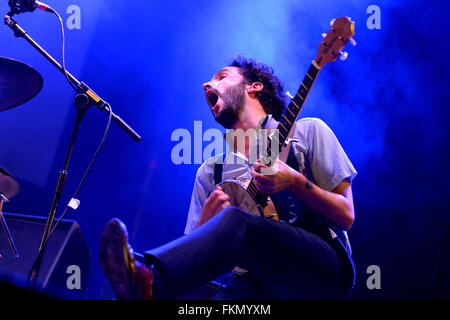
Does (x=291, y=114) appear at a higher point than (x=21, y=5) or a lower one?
lower

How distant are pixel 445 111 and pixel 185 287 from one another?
2646 millimetres

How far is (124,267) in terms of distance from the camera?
3.69 ft

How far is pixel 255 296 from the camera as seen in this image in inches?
70.0

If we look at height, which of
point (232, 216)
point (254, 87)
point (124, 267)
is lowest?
point (124, 267)

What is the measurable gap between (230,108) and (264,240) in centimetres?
121

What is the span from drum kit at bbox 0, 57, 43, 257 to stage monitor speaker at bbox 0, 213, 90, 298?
1.04ft

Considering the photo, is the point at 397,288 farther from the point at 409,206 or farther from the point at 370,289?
the point at 409,206

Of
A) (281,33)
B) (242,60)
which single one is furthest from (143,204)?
(281,33)

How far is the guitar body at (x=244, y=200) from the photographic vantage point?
1805 millimetres

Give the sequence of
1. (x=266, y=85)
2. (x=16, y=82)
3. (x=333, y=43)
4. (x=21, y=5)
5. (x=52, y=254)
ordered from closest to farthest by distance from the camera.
Result: (x=333, y=43) → (x=16, y=82) → (x=21, y=5) → (x=52, y=254) → (x=266, y=85)

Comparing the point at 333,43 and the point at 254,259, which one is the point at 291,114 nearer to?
the point at 333,43

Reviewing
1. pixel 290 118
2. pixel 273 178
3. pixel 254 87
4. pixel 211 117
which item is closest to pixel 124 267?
pixel 273 178

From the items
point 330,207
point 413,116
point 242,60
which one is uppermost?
point 242,60

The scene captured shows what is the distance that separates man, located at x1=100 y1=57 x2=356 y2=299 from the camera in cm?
117
